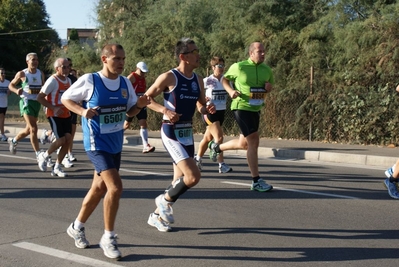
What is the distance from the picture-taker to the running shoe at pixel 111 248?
5652 mm

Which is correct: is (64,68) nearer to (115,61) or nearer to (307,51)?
(115,61)

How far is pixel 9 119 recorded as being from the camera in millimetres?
26641

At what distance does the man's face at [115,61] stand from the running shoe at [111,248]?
4.85 feet

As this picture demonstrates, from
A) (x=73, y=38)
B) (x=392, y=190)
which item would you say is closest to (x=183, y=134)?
(x=392, y=190)

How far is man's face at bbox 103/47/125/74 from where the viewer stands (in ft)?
19.0

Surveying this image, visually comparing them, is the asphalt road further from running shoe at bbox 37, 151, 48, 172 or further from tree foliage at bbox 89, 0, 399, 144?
Answer: tree foliage at bbox 89, 0, 399, 144

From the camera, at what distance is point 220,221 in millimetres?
7234

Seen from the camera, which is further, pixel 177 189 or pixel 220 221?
pixel 220 221

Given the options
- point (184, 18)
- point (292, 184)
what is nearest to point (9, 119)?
point (184, 18)

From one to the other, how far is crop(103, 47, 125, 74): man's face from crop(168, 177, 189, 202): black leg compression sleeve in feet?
4.62

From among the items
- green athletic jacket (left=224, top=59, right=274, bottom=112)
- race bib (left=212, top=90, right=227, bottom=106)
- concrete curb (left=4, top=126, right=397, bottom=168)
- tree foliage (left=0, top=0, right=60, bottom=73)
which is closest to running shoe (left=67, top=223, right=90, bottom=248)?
green athletic jacket (left=224, top=59, right=274, bottom=112)

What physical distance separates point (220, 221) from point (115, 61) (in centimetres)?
236

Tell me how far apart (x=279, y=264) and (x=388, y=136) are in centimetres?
1066

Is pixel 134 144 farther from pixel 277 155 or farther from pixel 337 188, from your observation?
pixel 337 188
